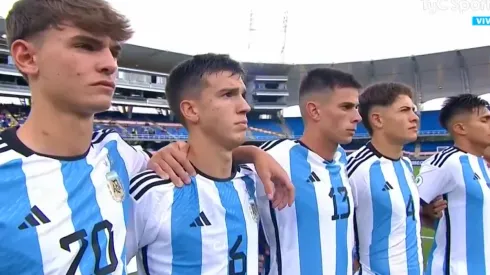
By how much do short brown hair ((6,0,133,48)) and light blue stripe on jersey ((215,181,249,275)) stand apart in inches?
32.9

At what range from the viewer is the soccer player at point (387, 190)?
265cm

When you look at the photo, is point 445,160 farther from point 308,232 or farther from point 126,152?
point 126,152

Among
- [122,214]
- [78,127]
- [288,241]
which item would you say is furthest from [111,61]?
[288,241]

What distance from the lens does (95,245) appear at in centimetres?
139

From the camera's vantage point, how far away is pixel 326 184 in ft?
7.98

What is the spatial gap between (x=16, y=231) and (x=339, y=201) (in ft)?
5.44

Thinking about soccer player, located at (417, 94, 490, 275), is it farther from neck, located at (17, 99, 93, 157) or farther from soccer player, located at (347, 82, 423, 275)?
neck, located at (17, 99, 93, 157)

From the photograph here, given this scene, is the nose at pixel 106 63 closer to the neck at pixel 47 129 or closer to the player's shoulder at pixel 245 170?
the neck at pixel 47 129

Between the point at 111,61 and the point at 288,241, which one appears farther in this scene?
the point at 288,241

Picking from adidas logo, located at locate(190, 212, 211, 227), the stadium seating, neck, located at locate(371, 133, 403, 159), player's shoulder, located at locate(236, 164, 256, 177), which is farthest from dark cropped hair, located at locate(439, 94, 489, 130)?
the stadium seating

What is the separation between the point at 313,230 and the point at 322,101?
76 centimetres

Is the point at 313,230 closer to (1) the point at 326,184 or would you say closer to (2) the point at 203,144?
(1) the point at 326,184

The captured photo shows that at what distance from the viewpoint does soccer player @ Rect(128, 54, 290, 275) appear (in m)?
1.75

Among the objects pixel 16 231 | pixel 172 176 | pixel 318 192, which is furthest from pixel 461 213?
pixel 16 231
